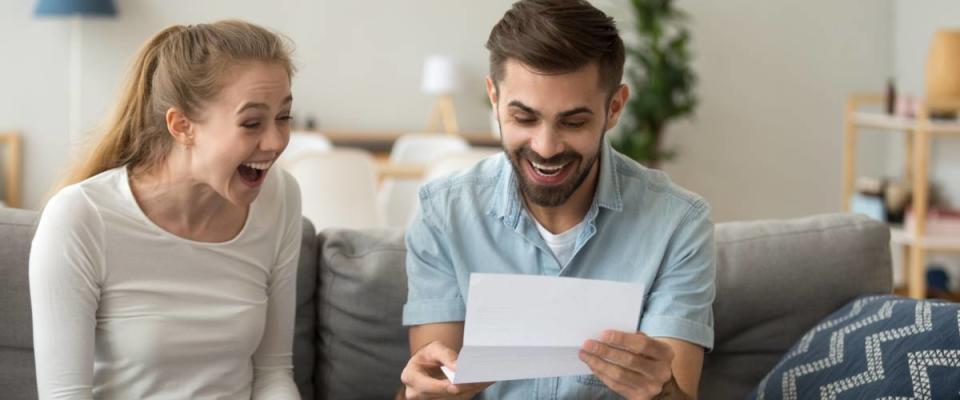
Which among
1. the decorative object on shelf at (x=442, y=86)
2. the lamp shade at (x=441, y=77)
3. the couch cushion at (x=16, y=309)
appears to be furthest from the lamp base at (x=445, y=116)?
the couch cushion at (x=16, y=309)

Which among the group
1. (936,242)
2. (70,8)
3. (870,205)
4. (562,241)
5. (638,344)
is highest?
(70,8)

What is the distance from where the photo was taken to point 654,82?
6539 millimetres

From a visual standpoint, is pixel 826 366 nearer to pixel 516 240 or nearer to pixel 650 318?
pixel 650 318

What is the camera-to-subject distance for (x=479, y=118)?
7.00 meters

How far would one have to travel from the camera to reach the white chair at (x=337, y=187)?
4.25 m

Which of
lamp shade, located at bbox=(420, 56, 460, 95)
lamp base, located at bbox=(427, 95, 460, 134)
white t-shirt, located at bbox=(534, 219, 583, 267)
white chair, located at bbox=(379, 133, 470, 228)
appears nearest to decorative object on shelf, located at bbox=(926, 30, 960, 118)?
white chair, located at bbox=(379, 133, 470, 228)

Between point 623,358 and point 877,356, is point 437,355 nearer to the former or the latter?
point 623,358

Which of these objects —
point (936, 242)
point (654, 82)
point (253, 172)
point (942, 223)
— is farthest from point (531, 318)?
point (654, 82)

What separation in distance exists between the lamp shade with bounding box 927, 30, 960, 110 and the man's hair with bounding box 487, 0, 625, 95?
11.4 ft

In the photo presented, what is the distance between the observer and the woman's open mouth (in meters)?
1.97

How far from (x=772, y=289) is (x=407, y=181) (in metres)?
2.79

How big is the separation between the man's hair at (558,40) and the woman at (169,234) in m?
0.36

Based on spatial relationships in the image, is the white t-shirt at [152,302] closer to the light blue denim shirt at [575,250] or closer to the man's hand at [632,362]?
the light blue denim shirt at [575,250]

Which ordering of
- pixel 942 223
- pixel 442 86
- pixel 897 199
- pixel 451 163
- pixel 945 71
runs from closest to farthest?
pixel 451 163, pixel 945 71, pixel 942 223, pixel 897 199, pixel 442 86
